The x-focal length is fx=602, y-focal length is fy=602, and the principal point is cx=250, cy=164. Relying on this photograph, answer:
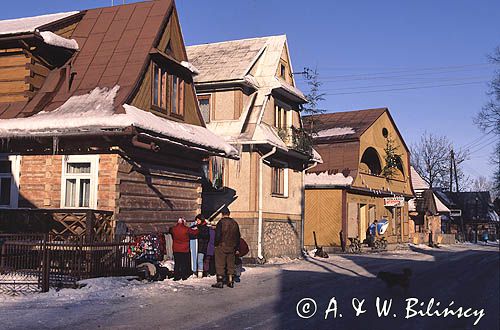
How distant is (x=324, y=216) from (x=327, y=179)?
225 cm

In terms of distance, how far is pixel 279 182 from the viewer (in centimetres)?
2698

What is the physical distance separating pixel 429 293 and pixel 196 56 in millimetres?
17198

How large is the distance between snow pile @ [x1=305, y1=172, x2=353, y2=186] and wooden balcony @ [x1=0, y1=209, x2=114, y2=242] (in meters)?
20.8

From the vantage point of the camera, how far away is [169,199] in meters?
19.5

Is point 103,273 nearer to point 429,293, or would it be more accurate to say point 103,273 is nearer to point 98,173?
point 98,173

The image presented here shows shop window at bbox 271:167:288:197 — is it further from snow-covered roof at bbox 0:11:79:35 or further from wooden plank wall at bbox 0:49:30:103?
wooden plank wall at bbox 0:49:30:103

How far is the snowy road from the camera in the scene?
32.5 feet

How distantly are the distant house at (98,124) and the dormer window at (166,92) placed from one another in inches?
1.5

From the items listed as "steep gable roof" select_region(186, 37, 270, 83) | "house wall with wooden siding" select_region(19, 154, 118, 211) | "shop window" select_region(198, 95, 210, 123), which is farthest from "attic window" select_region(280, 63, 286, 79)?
"house wall with wooden siding" select_region(19, 154, 118, 211)

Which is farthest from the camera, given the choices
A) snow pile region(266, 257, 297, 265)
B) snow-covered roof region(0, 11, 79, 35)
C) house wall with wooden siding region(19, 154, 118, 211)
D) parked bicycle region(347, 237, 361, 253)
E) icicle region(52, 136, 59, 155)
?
parked bicycle region(347, 237, 361, 253)

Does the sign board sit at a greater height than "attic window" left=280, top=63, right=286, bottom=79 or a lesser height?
lesser

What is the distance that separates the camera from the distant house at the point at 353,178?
1372 inches

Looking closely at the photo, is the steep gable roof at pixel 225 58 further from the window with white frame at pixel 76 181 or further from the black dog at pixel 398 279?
the black dog at pixel 398 279

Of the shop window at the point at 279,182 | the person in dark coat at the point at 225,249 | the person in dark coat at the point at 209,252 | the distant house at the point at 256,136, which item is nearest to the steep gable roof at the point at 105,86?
the person in dark coat at the point at 209,252
